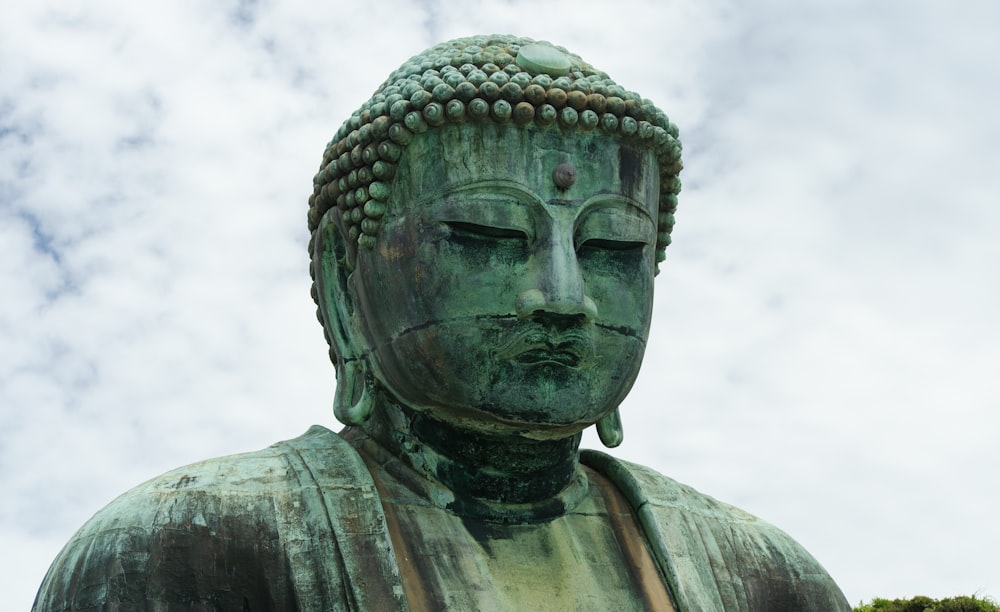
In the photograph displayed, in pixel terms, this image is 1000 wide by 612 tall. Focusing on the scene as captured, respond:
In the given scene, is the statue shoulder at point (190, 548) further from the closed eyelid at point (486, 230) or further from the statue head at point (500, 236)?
the closed eyelid at point (486, 230)

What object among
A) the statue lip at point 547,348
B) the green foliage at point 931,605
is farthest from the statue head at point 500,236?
the green foliage at point 931,605

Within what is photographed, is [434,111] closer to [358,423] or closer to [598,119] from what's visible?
[598,119]

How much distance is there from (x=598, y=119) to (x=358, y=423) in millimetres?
1988

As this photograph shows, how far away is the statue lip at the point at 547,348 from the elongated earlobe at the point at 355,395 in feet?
3.32

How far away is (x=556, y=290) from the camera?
27.5ft

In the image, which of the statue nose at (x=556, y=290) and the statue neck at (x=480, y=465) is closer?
the statue nose at (x=556, y=290)

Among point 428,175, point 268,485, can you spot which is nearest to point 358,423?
point 268,485

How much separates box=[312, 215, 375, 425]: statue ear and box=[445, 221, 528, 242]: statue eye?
0.85 metres

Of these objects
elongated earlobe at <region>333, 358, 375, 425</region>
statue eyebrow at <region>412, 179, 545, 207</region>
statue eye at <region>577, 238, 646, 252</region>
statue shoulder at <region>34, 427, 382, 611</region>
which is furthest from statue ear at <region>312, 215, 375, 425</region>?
statue eye at <region>577, 238, 646, 252</region>

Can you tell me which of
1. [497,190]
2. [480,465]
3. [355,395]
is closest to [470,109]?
[497,190]

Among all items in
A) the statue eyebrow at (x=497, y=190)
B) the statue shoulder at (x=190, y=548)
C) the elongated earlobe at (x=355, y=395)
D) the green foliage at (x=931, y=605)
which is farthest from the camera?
the green foliage at (x=931, y=605)

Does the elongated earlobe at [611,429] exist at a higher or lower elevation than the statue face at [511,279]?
lower

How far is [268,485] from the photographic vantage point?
859 centimetres

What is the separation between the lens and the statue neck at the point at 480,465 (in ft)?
29.1
